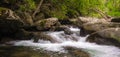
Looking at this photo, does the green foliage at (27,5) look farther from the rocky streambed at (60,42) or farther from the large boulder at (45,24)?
the rocky streambed at (60,42)

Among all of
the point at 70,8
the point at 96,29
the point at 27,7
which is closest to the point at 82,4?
the point at 70,8

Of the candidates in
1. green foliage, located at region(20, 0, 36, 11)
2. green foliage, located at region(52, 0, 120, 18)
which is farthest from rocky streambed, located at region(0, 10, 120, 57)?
green foliage, located at region(52, 0, 120, 18)

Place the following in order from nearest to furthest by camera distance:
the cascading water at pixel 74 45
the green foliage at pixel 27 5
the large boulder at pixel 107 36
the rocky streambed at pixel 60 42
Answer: the rocky streambed at pixel 60 42, the cascading water at pixel 74 45, the large boulder at pixel 107 36, the green foliage at pixel 27 5

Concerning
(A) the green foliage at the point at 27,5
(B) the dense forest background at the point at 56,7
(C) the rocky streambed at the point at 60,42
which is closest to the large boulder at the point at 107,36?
(C) the rocky streambed at the point at 60,42

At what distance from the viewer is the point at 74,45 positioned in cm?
1372

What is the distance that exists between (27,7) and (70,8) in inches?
266

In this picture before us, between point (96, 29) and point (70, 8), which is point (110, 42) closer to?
point (96, 29)

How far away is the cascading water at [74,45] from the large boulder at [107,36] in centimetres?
35

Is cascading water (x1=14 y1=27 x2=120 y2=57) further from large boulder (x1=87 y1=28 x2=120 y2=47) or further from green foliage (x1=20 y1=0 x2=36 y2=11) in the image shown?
green foliage (x1=20 y1=0 x2=36 y2=11)

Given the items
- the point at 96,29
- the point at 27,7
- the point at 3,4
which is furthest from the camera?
the point at 27,7

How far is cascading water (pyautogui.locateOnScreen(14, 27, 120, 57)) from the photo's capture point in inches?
453

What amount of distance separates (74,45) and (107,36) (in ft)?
6.74

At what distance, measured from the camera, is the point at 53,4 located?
24.6m

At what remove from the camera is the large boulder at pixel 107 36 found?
41.8 feet
